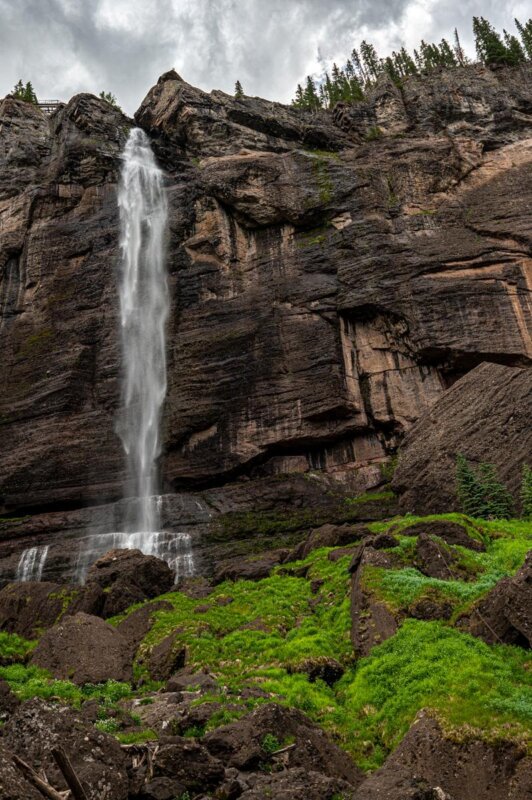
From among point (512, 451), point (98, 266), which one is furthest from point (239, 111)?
point (512, 451)

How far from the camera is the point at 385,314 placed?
39156 mm

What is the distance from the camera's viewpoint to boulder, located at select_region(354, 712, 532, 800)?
7.30 metres

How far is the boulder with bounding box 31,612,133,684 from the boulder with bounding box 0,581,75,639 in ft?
19.5

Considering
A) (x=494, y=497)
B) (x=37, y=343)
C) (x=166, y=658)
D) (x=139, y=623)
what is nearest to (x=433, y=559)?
(x=166, y=658)

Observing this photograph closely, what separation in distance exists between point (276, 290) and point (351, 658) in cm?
3064

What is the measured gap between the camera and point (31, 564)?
31.3m

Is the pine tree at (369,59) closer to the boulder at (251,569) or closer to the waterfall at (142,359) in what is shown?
the waterfall at (142,359)

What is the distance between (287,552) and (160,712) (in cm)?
1462

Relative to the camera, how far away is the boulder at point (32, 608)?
22.4 meters

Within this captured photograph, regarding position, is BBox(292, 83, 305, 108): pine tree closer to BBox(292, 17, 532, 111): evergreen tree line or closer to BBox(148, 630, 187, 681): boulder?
BBox(292, 17, 532, 111): evergreen tree line

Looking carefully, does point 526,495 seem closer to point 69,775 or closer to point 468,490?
point 468,490

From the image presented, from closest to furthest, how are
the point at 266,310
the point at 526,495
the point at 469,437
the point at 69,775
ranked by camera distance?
1. the point at 69,775
2. the point at 526,495
3. the point at 469,437
4. the point at 266,310

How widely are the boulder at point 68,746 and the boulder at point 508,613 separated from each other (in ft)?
22.3

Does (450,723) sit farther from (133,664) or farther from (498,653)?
(133,664)
